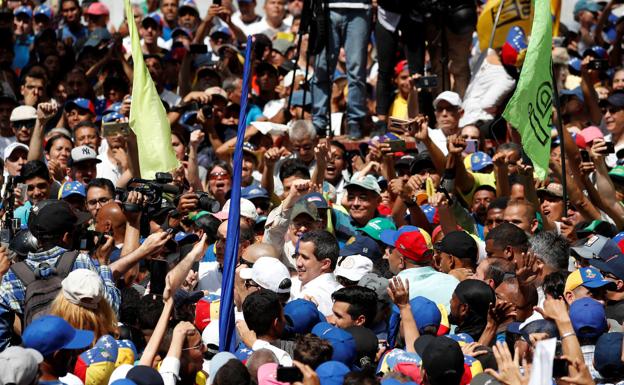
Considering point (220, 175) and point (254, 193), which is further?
point (220, 175)

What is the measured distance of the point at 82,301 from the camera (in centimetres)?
668

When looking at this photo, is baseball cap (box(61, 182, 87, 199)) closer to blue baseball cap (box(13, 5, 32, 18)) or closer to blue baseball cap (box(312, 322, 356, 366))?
blue baseball cap (box(312, 322, 356, 366))

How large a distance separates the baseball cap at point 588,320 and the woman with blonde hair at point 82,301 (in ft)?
7.74

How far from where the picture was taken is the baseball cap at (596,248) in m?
8.69

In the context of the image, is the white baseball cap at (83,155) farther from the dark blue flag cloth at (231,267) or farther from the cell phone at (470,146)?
the dark blue flag cloth at (231,267)

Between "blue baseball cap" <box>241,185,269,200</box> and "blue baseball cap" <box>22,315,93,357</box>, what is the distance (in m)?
4.06

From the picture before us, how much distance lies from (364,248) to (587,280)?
5.60 feet

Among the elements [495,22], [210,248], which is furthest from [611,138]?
[210,248]

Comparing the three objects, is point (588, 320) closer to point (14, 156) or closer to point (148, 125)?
point (148, 125)

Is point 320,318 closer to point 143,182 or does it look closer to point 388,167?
point 143,182

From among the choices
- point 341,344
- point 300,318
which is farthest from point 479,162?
point 341,344

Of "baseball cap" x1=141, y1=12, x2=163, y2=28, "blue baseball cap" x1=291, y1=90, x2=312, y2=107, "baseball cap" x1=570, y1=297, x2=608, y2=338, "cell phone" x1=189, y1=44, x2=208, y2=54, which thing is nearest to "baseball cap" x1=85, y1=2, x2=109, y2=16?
"baseball cap" x1=141, y1=12, x2=163, y2=28

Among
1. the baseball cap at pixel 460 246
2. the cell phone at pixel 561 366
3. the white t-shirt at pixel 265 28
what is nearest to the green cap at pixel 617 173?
the baseball cap at pixel 460 246

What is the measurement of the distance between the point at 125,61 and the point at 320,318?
667cm
